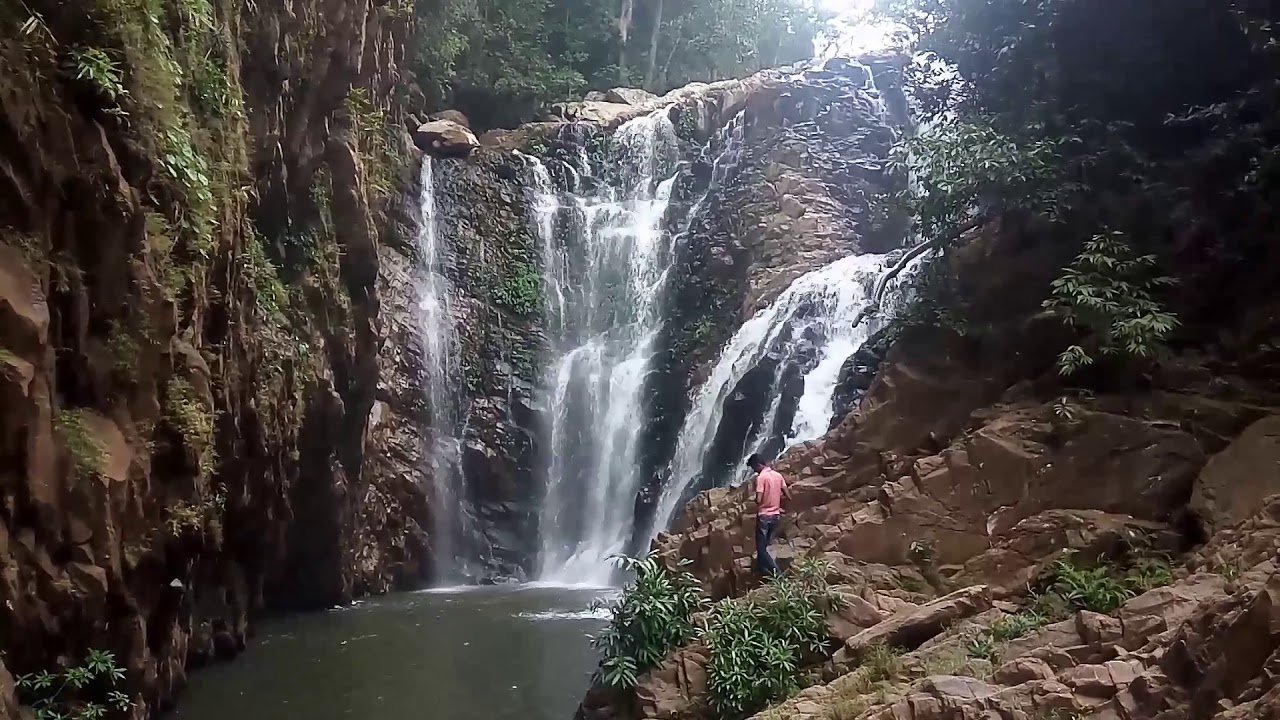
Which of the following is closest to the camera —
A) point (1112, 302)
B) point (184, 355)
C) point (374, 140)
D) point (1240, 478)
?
point (1240, 478)

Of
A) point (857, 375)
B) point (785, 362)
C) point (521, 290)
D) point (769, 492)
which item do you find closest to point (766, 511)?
point (769, 492)

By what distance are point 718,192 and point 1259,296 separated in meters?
15.3

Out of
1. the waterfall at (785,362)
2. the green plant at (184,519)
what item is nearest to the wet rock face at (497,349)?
the waterfall at (785,362)

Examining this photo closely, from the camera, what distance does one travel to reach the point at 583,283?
23.6m

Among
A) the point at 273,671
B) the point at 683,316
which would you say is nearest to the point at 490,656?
the point at 273,671

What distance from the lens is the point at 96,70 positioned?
7473 mm

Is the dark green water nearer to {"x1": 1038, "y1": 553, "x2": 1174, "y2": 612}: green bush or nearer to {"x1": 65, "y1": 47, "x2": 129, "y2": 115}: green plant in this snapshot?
{"x1": 1038, "y1": 553, "x2": 1174, "y2": 612}: green bush

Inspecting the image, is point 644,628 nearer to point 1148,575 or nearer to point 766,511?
point 766,511

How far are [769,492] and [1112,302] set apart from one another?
391 centimetres

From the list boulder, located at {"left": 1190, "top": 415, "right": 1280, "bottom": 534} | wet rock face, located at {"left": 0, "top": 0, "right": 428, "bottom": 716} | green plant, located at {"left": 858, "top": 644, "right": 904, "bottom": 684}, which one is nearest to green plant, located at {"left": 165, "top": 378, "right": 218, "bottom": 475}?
wet rock face, located at {"left": 0, "top": 0, "right": 428, "bottom": 716}

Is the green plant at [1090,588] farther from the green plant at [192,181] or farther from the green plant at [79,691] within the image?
the green plant at [192,181]

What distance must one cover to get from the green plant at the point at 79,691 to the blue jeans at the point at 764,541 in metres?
6.20

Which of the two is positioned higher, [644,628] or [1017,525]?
[1017,525]

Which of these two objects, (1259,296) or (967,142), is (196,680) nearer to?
(967,142)
